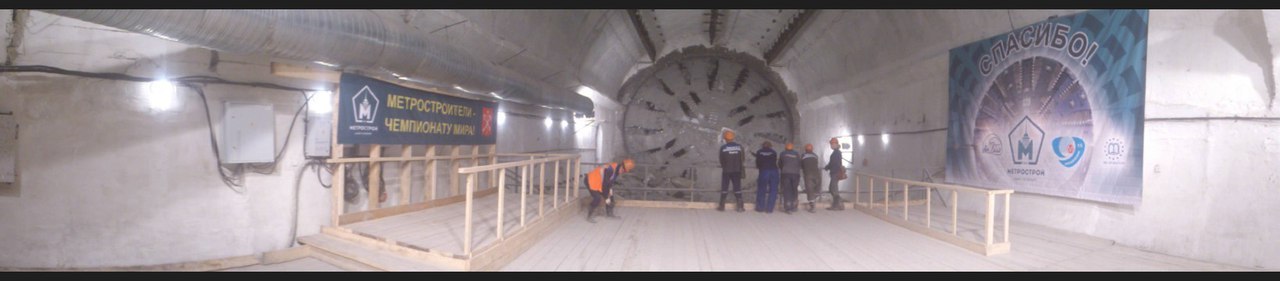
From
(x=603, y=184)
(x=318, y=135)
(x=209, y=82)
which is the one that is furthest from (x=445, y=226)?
(x=209, y=82)

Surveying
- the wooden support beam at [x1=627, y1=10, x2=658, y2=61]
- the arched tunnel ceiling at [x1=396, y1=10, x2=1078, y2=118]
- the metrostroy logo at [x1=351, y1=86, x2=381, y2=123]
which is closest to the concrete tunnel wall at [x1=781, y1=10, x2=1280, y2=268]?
the arched tunnel ceiling at [x1=396, y1=10, x2=1078, y2=118]

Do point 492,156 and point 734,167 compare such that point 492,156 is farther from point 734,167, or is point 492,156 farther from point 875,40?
point 875,40

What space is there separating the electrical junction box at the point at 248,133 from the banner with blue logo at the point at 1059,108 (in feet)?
28.7

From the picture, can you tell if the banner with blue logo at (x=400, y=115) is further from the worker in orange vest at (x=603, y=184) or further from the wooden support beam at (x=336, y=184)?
the worker in orange vest at (x=603, y=184)

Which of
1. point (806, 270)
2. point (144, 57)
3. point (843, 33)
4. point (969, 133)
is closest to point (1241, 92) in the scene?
point (969, 133)

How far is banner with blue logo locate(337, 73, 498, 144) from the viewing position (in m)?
5.61

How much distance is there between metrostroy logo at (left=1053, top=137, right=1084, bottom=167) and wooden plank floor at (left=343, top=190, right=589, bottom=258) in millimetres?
6124

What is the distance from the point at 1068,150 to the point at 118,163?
32.1ft

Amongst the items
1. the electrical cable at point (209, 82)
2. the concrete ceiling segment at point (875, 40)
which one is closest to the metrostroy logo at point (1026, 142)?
the concrete ceiling segment at point (875, 40)

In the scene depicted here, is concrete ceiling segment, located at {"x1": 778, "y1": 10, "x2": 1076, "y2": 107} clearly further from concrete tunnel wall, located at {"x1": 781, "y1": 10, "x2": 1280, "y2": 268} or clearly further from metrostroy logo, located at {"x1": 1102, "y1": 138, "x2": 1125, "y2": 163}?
metrostroy logo, located at {"x1": 1102, "y1": 138, "x2": 1125, "y2": 163}

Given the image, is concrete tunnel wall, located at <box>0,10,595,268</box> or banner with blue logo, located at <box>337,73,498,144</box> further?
banner with blue logo, located at <box>337,73,498,144</box>

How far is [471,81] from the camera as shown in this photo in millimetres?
6941

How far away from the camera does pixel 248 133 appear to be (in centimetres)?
529

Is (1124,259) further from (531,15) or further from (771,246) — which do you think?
(531,15)
